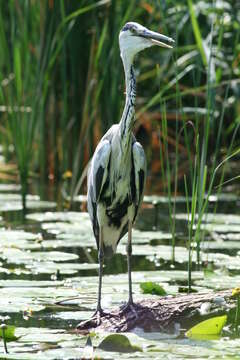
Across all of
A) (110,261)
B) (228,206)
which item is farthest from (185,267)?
(228,206)

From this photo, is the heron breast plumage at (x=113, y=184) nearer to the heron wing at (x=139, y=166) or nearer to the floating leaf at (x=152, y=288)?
the heron wing at (x=139, y=166)

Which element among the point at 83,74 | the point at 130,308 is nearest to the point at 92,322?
the point at 130,308

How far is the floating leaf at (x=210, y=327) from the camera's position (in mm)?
4270

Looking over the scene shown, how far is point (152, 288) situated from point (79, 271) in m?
0.98

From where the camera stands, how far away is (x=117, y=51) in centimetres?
756

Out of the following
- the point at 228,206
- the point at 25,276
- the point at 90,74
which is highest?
the point at 90,74

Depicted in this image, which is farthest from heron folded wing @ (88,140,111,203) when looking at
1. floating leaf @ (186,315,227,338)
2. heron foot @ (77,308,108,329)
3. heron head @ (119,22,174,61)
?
floating leaf @ (186,315,227,338)

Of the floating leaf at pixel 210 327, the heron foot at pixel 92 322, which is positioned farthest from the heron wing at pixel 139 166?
the floating leaf at pixel 210 327

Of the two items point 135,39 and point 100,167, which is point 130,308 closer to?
point 100,167

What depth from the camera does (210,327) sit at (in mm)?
4281

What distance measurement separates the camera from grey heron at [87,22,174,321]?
490 cm

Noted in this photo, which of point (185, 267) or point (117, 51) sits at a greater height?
point (117, 51)

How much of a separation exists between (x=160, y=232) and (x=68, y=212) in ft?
3.19

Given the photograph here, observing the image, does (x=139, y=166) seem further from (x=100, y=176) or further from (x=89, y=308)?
(x=89, y=308)
